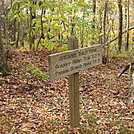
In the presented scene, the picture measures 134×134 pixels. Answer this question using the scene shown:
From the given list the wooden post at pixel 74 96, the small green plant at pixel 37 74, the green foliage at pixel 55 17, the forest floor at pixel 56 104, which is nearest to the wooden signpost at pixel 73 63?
the wooden post at pixel 74 96

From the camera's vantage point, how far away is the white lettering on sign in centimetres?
314

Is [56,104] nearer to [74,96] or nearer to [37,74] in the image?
[74,96]

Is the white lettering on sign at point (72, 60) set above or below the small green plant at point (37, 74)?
above

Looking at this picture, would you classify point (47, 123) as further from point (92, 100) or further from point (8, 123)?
point (92, 100)

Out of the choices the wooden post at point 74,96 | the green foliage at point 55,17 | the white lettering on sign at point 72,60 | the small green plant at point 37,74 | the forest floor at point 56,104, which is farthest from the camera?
the green foliage at point 55,17

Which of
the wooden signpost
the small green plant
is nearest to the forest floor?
the small green plant

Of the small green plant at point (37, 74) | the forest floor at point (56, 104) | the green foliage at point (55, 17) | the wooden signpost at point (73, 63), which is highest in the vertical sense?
the green foliage at point (55, 17)

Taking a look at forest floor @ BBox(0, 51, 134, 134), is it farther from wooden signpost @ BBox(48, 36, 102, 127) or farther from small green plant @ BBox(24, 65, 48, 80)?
wooden signpost @ BBox(48, 36, 102, 127)

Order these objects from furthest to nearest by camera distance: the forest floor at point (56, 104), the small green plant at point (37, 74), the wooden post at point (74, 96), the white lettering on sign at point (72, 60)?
1. the small green plant at point (37, 74)
2. the forest floor at point (56, 104)
3. the wooden post at point (74, 96)
4. the white lettering on sign at point (72, 60)

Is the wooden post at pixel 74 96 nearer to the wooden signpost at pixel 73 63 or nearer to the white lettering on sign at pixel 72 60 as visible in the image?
the wooden signpost at pixel 73 63

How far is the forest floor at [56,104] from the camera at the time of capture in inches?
156

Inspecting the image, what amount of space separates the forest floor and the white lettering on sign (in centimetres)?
134

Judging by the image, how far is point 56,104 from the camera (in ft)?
17.1

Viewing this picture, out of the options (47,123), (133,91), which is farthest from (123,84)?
(47,123)
